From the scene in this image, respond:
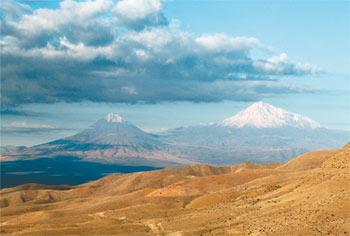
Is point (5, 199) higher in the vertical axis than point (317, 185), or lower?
lower

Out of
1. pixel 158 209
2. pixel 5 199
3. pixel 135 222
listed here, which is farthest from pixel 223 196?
pixel 5 199

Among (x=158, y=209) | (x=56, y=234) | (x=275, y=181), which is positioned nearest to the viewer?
(x=56, y=234)

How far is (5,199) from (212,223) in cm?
15022

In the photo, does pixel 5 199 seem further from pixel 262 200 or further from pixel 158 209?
pixel 262 200

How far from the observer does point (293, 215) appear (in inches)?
2426

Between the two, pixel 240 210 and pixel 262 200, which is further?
pixel 262 200

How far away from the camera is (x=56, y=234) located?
6406 centimetres

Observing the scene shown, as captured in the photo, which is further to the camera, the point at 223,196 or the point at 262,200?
the point at 223,196

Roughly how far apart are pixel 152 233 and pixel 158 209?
2310 cm

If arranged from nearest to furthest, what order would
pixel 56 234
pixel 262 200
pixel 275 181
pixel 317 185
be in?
pixel 56 234
pixel 317 185
pixel 262 200
pixel 275 181

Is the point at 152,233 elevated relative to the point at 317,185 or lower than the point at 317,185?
lower

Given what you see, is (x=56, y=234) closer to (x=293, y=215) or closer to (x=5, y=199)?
(x=293, y=215)

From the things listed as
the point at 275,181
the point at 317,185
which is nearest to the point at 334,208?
the point at 317,185

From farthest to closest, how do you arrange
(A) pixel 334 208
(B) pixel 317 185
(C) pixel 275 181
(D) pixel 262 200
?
(C) pixel 275 181
(D) pixel 262 200
(B) pixel 317 185
(A) pixel 334 208
